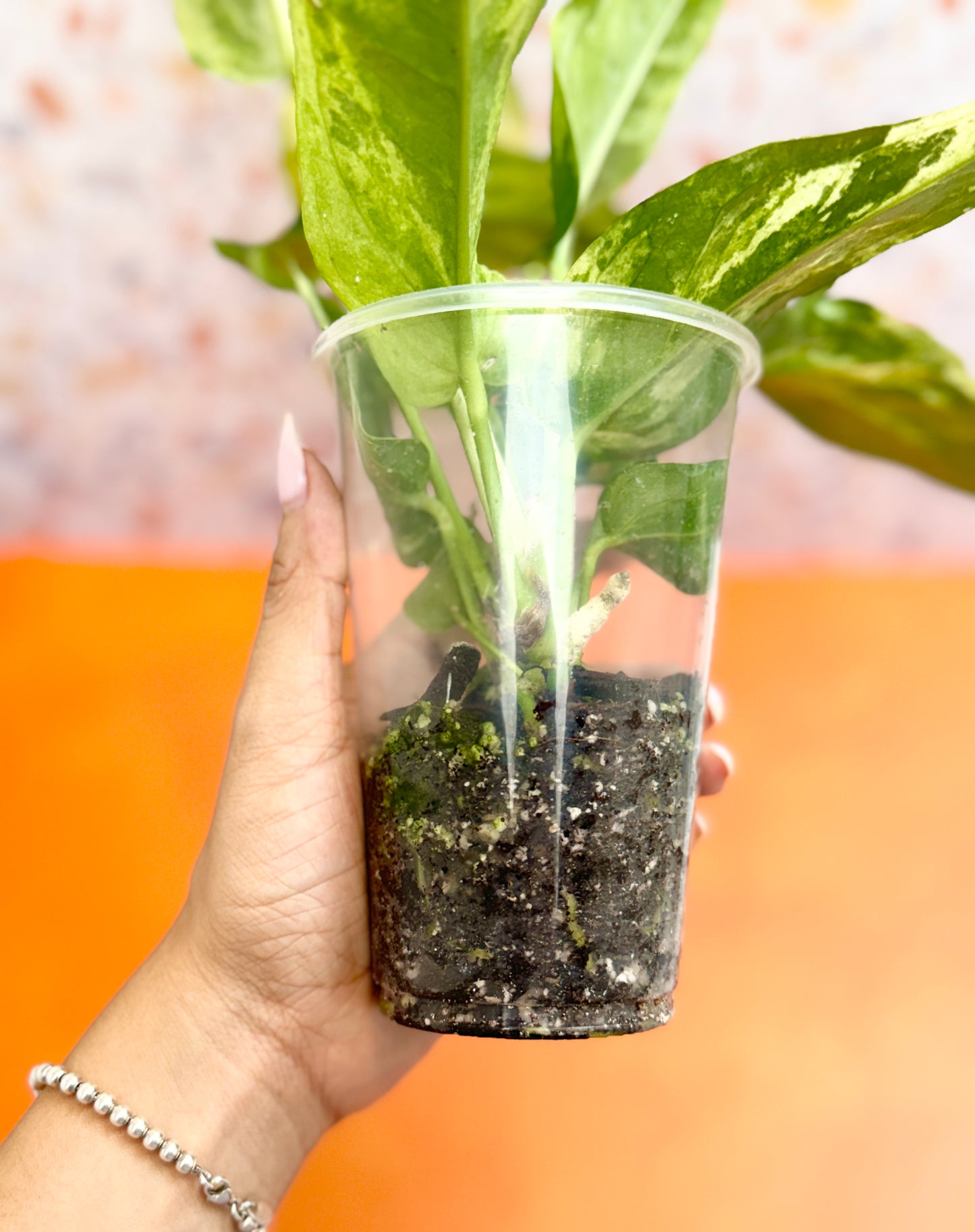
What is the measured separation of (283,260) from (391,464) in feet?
0.85

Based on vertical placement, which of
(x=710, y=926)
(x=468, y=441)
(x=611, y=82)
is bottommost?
(x=710, y=926)

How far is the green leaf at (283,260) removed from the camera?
0.71 m

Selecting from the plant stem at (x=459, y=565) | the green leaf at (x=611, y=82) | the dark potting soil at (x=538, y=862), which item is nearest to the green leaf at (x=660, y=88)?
the green leaf at (x=611, y=82)

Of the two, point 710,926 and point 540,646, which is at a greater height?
point 540,646

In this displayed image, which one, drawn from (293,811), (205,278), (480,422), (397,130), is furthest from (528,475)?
(205,278)

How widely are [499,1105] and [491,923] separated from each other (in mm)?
789

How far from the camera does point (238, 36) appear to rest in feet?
2.39

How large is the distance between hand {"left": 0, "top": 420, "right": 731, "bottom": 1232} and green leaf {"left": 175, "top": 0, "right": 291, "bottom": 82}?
293 millimetres

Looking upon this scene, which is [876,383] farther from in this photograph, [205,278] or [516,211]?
[205,278]

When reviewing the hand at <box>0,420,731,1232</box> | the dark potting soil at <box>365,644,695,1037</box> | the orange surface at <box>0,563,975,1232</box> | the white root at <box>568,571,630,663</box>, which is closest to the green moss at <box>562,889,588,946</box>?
the dark potting soil at <box>365,644,695,1037</box>

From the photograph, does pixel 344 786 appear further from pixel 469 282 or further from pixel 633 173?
pixel 633 173

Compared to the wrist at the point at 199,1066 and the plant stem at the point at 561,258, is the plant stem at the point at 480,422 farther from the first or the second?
the wrist at the point at 199,1066

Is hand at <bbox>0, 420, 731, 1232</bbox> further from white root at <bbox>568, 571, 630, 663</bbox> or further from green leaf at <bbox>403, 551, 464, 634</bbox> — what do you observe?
white root at <bbox>568, 571, 630, 663</bbox>

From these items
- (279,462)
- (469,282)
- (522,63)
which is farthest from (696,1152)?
→ (522,63)
